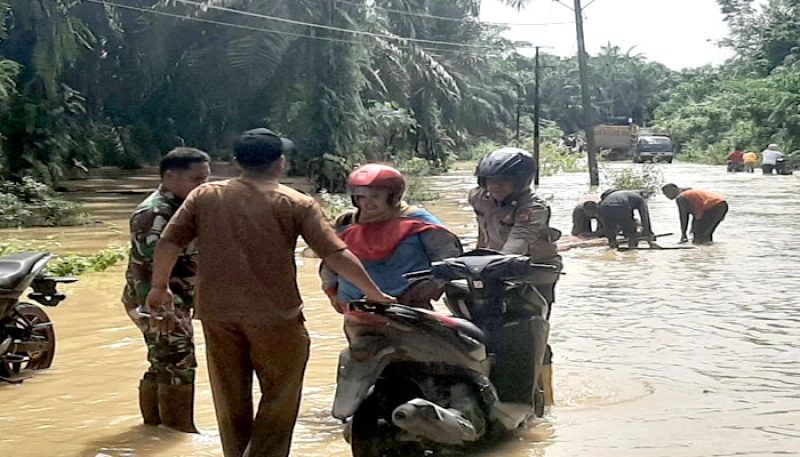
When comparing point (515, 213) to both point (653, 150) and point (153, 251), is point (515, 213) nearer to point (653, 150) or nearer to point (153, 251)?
point (153, 251)

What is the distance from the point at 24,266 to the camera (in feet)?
21.6

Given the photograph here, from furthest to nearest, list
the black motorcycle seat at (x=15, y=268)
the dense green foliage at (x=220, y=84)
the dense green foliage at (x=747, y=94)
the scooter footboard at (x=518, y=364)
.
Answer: the dense green foliage at (x=747, y=94) → the dense green foliage at (x=220, y=84) → the black motorcycle seat at (x=15, y=268) → the scooter footboard at (x=518, y=364)

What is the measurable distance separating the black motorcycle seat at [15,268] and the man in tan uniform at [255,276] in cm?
212

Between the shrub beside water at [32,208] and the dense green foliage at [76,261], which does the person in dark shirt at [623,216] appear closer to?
the dense green foliage at [76,261]

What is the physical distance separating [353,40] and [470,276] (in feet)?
79.9

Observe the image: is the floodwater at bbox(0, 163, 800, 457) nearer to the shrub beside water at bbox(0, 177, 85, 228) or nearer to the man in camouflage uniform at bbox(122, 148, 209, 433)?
the man in camouflage uniform at bbox(122, 148, 209, 433)

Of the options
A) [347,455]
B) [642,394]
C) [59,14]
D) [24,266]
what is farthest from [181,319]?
[59,14]

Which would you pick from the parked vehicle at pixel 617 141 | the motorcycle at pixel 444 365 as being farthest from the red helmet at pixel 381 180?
the parked vehicle at pixel 617 141

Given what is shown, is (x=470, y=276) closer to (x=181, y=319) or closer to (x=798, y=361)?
(x=181, y=319)

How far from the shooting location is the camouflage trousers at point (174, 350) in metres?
5.61

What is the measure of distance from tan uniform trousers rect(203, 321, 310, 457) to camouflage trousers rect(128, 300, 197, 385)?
108cm

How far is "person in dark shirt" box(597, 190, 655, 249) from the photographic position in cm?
1513

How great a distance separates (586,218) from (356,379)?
12576 mm

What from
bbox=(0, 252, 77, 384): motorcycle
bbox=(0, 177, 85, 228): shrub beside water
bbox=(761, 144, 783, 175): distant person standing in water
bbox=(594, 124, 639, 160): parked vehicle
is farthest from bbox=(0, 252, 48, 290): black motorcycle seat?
bbox=(594, 124, 639, 160): parked vehicle
